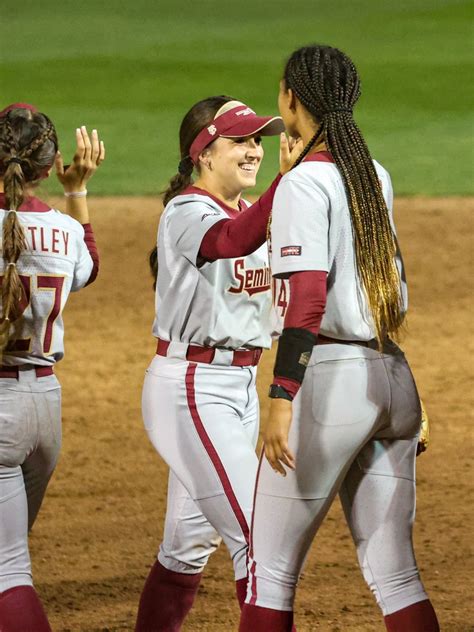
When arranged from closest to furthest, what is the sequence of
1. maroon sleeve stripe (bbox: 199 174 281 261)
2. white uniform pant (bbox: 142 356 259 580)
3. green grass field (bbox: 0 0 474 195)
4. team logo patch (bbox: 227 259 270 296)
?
maroon sleeve stripe (bbox: 199 174 281 261) → white uniform pant (bbox: 142 356 259 580) → team logo patch (bbox: 227 259 270 296) → green grass field (bbox: 0 0 474 195)

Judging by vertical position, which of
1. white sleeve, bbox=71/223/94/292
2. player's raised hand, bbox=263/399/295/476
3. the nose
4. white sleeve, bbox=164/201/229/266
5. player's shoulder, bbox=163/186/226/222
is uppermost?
the nose

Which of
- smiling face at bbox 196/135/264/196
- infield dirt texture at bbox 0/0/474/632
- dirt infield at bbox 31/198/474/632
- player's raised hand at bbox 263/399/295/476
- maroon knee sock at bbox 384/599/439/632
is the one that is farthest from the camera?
infield dirt texture at bbox 0/0/474/632

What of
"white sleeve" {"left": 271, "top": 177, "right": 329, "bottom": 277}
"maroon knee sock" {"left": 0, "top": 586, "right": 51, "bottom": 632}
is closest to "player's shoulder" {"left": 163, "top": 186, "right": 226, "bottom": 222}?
"white sleeve" {"left": 271, "top": 177, "right": 329, "bottom": 277}

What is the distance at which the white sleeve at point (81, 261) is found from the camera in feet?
12.3

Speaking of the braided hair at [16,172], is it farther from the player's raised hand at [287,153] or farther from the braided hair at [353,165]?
the braided hair at [353,165]

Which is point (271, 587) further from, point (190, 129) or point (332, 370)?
point (190, 129)

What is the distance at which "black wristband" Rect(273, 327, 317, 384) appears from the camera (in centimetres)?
301

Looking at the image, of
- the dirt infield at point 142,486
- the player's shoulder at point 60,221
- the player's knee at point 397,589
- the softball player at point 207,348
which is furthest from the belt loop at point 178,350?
the dirt infield at point 142,486

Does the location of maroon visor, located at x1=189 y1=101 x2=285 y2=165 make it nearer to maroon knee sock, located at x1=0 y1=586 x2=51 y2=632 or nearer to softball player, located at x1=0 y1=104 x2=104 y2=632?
softball player, located at x1=0 y1=104 x2=104 y2=632

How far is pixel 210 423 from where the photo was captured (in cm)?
376

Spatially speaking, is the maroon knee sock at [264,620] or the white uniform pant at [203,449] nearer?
the maroon knee sock at [264,620]

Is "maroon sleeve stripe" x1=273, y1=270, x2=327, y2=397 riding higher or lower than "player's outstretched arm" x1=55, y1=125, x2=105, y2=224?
lower

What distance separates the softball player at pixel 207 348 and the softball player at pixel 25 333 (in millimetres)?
355

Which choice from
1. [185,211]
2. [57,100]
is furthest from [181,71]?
[185,211]
